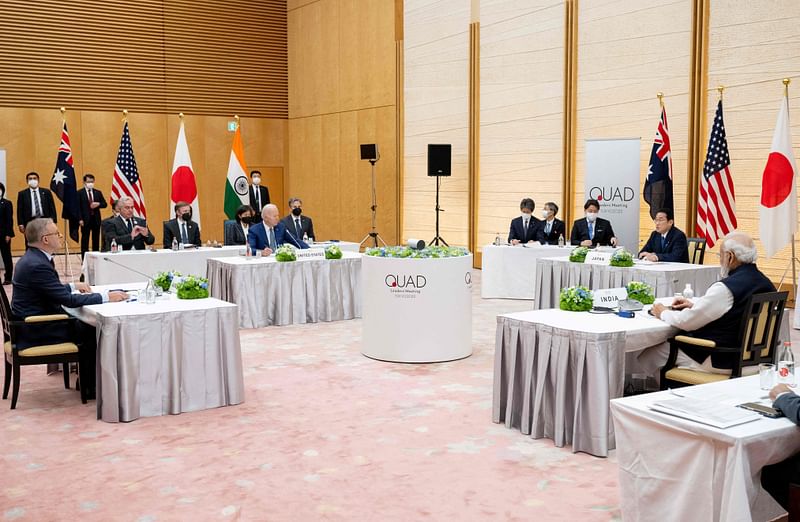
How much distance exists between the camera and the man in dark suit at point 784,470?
3178 millimetres

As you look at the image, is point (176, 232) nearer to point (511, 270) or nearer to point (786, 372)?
point (511, 270)

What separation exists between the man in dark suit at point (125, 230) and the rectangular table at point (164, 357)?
489 cm

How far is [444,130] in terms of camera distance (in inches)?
627

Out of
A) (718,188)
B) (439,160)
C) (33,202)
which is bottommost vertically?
(33,202)

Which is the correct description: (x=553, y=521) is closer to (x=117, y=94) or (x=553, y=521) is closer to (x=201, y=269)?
(x=201, y=269)

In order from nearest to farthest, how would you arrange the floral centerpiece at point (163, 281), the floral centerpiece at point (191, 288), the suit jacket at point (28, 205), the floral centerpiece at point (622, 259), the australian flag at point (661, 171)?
1. the floral centerpiece at point (191, 288)
2. the floral centerpiece at point (163, 281)
3. the floral centerpiece at point (622, 259)
4. the australian flag at point (661, 171)
5. the suit jacket at point (28, 205)

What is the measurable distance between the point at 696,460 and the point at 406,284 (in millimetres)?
4293

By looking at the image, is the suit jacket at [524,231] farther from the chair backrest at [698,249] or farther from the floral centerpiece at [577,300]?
the floral centerpiece at [577,300]

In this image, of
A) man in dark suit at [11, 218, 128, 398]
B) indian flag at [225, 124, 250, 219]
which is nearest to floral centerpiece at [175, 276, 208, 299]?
man in dark suit at [11, 218, 128, 398]

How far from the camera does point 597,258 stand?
930cm

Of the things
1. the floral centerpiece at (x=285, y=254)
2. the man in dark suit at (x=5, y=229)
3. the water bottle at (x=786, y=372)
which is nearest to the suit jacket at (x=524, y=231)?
the floral centerpiece at (x=285, y=254)

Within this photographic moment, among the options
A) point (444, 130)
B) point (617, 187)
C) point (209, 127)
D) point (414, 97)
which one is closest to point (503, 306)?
point (617, 187)

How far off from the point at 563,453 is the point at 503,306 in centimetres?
607

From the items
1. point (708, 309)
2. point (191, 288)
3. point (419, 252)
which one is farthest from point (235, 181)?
point (708, 309)
